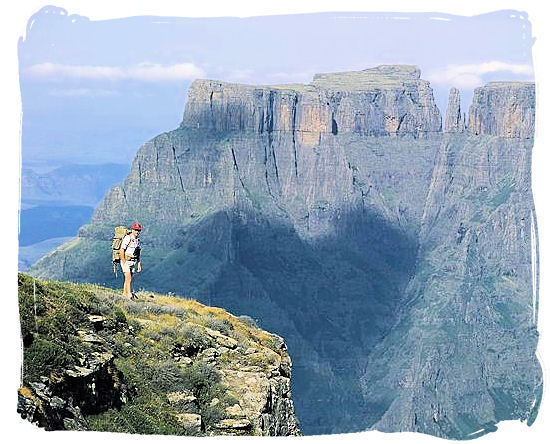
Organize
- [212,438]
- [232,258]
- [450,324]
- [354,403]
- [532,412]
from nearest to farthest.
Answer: [212,438]
[532,412]
[354,403]
[450,324]
[232,258]

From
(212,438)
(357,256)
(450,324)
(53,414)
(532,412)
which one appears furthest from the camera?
(357,256)

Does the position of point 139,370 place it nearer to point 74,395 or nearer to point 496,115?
point 74,395

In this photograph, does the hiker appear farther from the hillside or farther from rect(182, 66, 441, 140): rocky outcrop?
rect(182, 66, 441, 140): rocky outcrop

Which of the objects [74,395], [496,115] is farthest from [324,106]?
[74,395]

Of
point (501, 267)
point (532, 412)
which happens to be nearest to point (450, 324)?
point (501, 267)

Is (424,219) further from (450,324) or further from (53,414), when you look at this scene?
(53,414)

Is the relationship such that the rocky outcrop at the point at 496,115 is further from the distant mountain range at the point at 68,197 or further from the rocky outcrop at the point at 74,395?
the rocky outcrop at the point at 74,395
